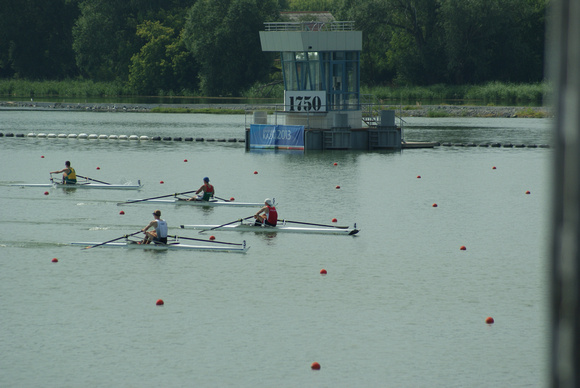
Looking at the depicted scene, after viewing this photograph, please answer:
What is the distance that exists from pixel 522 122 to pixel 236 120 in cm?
3037

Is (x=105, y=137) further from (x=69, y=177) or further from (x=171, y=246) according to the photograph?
(x=171, y=246)

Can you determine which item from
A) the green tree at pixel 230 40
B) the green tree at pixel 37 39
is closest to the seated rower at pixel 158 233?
the green tree at pixel 230 40

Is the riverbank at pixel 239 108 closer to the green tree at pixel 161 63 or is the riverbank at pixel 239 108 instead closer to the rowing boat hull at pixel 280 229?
the green tree at pixel 161 63

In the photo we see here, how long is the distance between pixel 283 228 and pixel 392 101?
7911 centimetres

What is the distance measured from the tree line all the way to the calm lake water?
62.1 metres

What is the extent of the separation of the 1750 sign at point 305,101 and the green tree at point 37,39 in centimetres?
8423

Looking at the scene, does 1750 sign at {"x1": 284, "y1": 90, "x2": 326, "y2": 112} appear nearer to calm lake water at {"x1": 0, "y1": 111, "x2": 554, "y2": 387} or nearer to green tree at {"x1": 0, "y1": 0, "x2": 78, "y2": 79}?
calm lake water at {"x1": 0, "y1": 111, "x2": 554, "y2": 387}

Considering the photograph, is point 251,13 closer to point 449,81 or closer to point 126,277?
point 449,81

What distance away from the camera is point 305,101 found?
179ft

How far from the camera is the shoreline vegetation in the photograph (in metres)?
92.1

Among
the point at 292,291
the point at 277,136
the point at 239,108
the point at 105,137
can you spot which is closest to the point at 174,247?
the point at 292,291

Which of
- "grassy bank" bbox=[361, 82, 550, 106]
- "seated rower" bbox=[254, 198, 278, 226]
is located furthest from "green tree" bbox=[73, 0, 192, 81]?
"seated rower" bbox=[254, 198, 278, 226]

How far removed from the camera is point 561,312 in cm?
134

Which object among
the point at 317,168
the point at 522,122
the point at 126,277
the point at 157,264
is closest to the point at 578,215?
the point at 126,277
